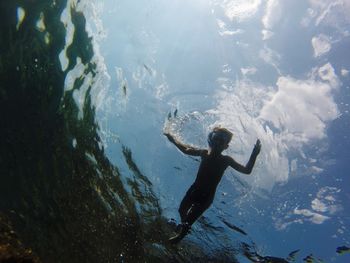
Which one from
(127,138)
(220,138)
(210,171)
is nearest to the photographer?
(220,138)

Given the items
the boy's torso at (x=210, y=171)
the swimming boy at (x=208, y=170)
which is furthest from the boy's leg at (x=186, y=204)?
the boy's torso at (x=210, y=171)

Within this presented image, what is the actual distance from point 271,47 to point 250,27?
123 cm

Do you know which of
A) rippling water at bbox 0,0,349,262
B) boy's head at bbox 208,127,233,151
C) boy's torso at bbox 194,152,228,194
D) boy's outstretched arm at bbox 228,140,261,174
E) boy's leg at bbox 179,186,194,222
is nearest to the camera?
boy's outstretched arm at bbox 228,140,261,174

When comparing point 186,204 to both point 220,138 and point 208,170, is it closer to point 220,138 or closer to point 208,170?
point 208,170

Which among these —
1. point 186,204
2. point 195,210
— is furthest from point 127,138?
point 195,210

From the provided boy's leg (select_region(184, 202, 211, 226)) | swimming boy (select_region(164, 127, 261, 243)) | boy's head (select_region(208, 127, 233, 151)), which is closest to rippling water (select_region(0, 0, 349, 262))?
swimming boy (select_region(164, 127, 261, 243))

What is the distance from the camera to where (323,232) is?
21047 mm

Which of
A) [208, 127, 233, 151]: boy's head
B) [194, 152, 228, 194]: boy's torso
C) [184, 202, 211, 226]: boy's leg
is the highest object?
[208, 127, 233, 151]: boy's head

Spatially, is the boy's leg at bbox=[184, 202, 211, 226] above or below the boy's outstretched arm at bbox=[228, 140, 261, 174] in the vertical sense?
below

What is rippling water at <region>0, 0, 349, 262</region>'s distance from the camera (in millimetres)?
8617

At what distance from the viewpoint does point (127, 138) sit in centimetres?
1702

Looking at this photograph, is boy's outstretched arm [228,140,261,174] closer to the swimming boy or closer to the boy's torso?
the swimming boy

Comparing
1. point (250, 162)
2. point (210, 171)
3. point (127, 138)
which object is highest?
point (127, 138)

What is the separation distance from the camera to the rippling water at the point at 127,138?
28.3 feet
